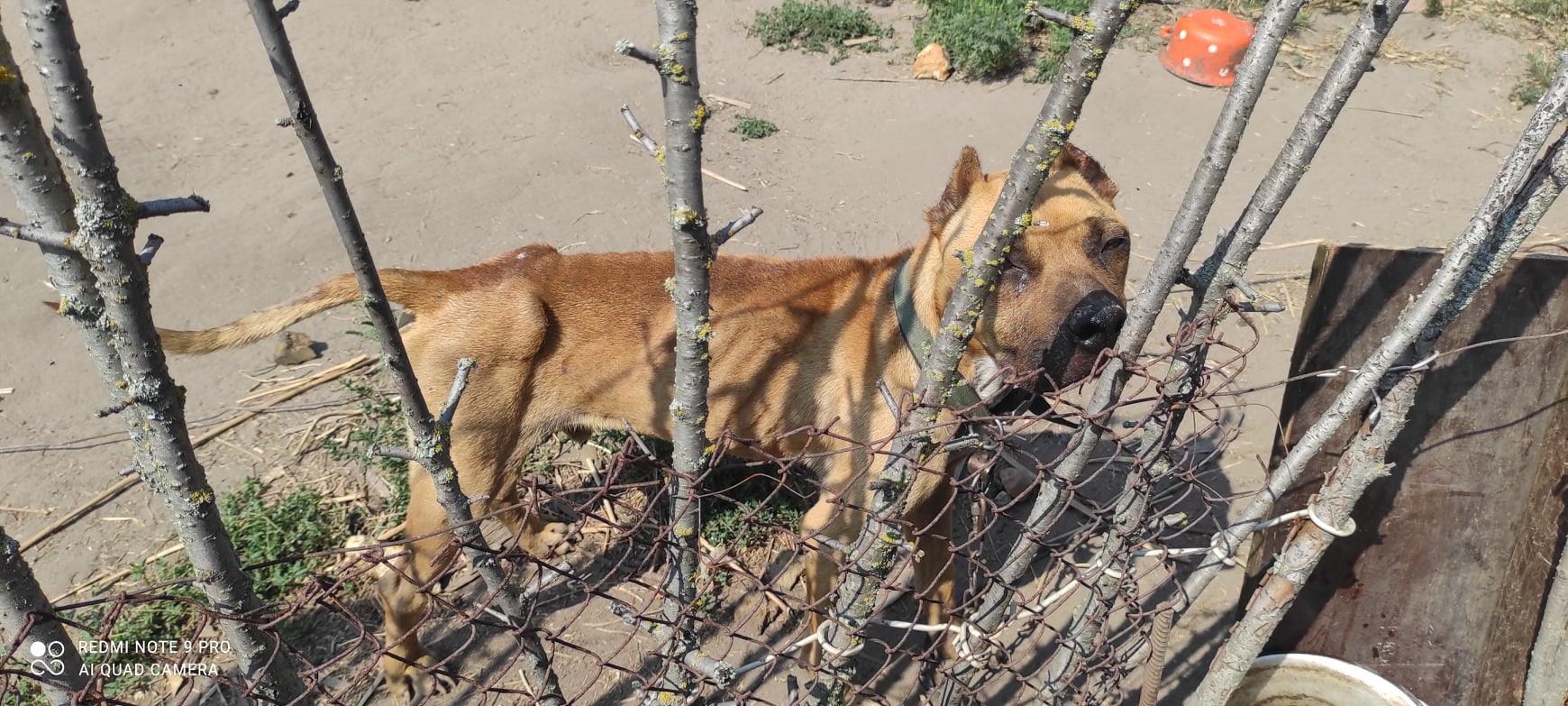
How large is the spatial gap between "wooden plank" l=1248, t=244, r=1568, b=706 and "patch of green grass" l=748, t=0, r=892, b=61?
682 cm

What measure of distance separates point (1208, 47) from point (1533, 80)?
9.95ft

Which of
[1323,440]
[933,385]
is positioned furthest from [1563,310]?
[933,385]

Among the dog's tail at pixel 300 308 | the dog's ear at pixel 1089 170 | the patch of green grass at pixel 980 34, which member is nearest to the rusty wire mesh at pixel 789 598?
the dog's ear at pixel 1089 170

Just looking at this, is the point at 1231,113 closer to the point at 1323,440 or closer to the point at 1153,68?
the point at 1323,440

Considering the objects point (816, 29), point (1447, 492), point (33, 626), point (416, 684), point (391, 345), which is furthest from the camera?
point (816, 29)

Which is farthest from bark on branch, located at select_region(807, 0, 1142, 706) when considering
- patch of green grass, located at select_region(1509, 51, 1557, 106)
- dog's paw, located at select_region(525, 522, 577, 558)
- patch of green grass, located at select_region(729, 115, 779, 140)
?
patch of green grass, located at select_region(1509, 51, 1557, 106)

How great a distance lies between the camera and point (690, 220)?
1.95 metres

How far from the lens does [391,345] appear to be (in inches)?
87.7

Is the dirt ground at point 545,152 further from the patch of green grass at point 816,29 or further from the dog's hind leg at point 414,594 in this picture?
the dog's hind leg at point 414,594

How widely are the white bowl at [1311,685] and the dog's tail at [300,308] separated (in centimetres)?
333

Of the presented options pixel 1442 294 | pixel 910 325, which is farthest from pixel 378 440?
pixel 1442 294

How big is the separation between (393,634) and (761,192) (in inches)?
173

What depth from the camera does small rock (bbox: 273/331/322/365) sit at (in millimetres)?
5562

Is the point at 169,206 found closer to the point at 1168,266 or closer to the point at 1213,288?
the point at 1168,266
